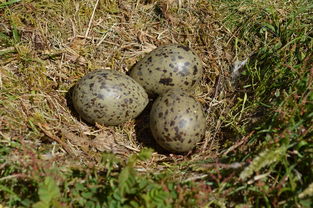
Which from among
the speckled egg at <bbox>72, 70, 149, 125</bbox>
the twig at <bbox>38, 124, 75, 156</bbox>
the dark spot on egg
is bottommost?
the twig at <bbox>38, 124, 75, 156</bbox>

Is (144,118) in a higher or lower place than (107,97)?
lower

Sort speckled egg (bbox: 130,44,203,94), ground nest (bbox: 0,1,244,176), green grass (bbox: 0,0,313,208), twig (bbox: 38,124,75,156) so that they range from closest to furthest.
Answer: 1. green grass (bbox: 0,0,313,208)
2. twig (bbox: 38,124,75,156)
3. ground nest (bbox: 0,1,244,176)
4. speckled egg (bbox: 130,44,203,94)

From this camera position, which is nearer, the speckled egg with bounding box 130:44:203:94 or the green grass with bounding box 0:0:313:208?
the green grass with bounding box 0:0:313:208

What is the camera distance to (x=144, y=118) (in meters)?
3.99

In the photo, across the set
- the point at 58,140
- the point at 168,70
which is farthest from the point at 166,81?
the point at 58,140

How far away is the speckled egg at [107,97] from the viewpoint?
3.51 metres

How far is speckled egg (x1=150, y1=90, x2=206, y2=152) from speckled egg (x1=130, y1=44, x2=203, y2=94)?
8.5 inches

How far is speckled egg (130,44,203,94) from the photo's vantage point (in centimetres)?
368

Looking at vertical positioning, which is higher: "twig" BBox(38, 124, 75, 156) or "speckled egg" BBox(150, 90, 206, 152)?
"speckled egg" BBox(150, 90, 206, 152)

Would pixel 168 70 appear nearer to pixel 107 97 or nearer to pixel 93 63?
pixel 107 97

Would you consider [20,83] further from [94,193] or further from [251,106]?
[251,106]

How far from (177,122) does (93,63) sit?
1.30 m

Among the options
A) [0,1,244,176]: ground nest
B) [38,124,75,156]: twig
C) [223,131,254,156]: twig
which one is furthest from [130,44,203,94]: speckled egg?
[38,124,75,156]: twig

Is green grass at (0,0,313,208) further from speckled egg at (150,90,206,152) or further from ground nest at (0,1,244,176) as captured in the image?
speckled egg at (150,90,206,152)
